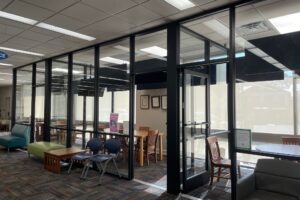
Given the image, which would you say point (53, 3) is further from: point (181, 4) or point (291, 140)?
point (291, 140)

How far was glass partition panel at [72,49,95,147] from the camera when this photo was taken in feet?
19.3

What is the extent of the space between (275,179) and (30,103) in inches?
320

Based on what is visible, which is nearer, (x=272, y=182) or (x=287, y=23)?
(x=272, y=182)

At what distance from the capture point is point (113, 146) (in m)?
4.92

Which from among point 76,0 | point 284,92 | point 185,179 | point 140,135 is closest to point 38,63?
point 140,135

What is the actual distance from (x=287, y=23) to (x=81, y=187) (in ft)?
15.5

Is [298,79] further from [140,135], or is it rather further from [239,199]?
[140,135]

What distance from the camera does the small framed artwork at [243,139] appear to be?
3.32 metres

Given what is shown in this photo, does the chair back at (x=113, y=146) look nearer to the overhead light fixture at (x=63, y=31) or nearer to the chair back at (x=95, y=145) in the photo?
the chair back at (x=95, y=145)

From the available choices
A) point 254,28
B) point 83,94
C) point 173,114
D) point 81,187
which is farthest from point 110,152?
point 254,28

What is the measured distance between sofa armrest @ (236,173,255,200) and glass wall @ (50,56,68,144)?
515 centimetres

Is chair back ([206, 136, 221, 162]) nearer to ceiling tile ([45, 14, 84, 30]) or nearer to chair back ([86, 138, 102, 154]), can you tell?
chair back ([86, 138, 102, 154])

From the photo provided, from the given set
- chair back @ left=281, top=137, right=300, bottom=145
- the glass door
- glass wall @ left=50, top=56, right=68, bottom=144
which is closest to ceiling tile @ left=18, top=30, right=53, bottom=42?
glass wall @ left=50, top=56, right=68, bottom=144

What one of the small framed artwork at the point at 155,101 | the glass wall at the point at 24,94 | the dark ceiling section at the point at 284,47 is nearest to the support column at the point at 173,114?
the dark ceiling section at the point at 284,47
